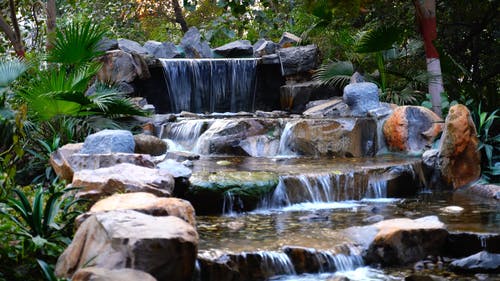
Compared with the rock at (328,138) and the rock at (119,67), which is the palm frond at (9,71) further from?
the rock at (328,138)

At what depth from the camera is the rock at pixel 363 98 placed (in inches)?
488

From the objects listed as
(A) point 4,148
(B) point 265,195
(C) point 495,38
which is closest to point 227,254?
(B) point 265,195

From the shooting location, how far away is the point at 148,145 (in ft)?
34.8

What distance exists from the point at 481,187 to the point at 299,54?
772 cm

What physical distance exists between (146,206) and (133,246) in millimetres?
1089

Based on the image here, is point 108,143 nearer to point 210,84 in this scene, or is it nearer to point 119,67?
point 119,67

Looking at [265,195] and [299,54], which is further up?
[299,54]

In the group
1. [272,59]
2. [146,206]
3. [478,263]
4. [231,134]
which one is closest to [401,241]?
[478,263]

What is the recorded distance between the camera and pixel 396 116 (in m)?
11.3

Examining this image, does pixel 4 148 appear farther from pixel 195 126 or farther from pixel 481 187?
pixel 481 187

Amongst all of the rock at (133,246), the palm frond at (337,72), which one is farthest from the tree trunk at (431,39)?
the rock at (133,246)

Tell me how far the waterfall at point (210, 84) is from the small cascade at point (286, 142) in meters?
5.01

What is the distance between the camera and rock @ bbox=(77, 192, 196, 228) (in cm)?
538

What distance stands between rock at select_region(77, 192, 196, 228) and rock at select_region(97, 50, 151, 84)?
8708mm
